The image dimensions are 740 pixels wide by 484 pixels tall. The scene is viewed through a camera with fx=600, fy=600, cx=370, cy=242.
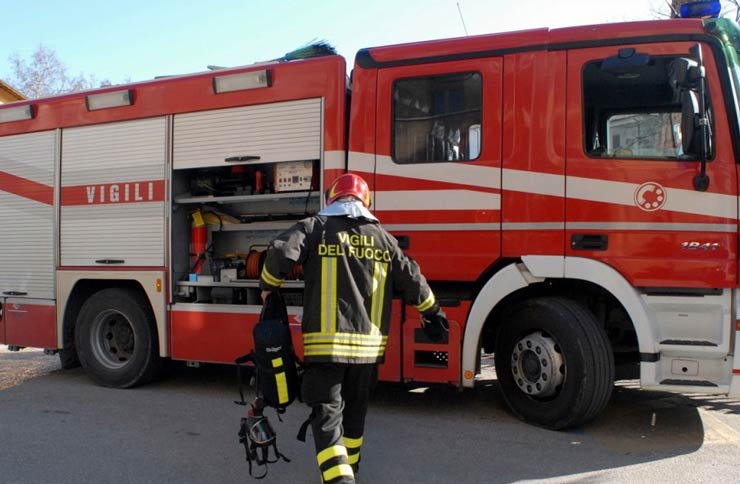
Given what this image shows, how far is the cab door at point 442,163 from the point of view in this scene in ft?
15.2

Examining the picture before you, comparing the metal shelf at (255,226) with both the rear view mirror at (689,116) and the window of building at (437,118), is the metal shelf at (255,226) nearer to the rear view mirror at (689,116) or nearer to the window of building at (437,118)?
the window of building at (437,118)

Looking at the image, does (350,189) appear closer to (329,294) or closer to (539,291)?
(329,294)

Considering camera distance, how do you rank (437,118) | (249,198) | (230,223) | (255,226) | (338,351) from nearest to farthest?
1. (338,351)
2. (437,118)
3. (249,198)
4. (255,226)
5. (230,223)

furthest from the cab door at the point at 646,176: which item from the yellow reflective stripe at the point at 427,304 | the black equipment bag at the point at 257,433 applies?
the black equipment bag at the point at 257,433

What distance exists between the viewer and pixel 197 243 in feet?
19.7

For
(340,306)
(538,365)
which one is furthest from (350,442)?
(538,365)

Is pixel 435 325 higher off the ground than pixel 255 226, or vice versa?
pixel 255 226

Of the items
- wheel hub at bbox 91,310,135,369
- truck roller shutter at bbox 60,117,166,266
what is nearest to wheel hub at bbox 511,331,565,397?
truck roller shutter at bbox 60,117,166,266

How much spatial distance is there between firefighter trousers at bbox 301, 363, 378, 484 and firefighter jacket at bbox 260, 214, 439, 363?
101 mm

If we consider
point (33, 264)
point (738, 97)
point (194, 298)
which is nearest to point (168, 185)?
point (194, 298)

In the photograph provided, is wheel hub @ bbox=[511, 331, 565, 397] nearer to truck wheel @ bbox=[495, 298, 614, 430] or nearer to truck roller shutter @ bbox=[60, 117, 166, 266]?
truck wheel @ bbox=[495, 298, 614, 430]

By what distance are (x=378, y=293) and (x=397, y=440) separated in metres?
1.53

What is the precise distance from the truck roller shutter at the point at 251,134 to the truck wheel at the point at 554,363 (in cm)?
222

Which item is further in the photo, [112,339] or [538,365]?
[112,339]
